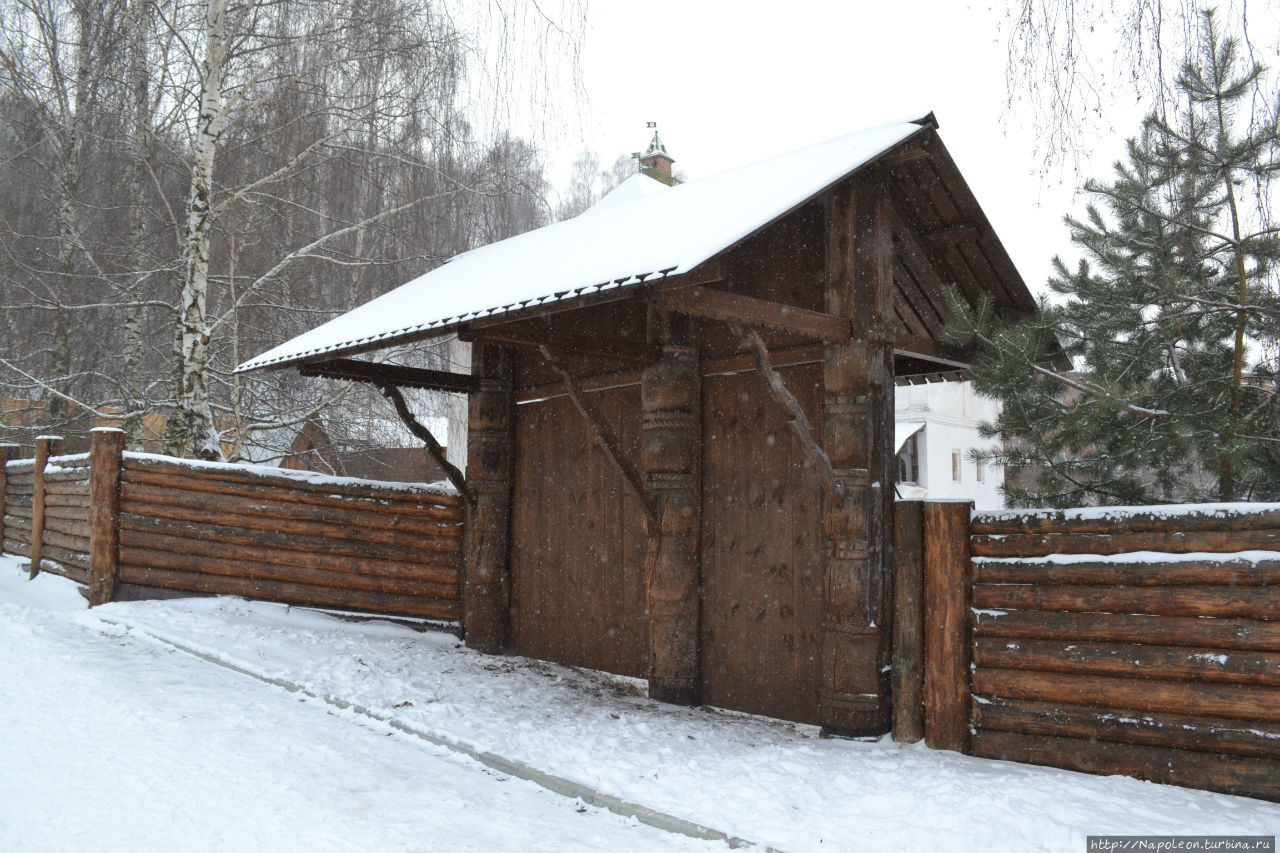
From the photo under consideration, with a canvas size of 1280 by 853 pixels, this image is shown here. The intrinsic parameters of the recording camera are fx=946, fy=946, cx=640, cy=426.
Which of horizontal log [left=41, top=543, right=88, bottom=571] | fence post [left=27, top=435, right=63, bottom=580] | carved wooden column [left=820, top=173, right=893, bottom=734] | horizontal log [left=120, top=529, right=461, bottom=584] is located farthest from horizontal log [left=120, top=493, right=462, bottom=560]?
carved wooden column [left=820, top=173, right=893, bottom=734]

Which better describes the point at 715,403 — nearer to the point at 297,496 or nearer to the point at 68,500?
the point at 297,496

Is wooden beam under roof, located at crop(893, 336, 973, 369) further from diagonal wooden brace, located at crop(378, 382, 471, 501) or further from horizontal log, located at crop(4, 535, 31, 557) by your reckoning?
horizontal log, located at crop(4, 535, 31, 557)

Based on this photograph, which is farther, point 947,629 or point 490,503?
point 490,503

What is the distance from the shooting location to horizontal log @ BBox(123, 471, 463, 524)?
30.3ft

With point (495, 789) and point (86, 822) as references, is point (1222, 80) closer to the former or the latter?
point (495, 789)

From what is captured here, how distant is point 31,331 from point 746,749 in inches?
596

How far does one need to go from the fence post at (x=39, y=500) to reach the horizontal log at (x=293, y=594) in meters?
2.70

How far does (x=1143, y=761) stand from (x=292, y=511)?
25.6 ft

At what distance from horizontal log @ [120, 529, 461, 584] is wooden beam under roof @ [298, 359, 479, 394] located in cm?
180

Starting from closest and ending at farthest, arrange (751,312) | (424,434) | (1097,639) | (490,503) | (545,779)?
(1097,639), (545,779), (751,312), (424,434), (490,503)

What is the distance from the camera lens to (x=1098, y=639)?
4.89 metres

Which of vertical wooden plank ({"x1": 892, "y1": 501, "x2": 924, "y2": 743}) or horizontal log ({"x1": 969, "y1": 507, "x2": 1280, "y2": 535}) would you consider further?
vertical wooden plank ({"x1": 892, "y1": 501, "x2": 924, "y2": 743})

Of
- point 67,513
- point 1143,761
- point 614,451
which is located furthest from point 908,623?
point 67,513

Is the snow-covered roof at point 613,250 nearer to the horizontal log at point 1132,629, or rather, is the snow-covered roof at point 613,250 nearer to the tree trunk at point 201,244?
the horizontal log at point 1132,629
